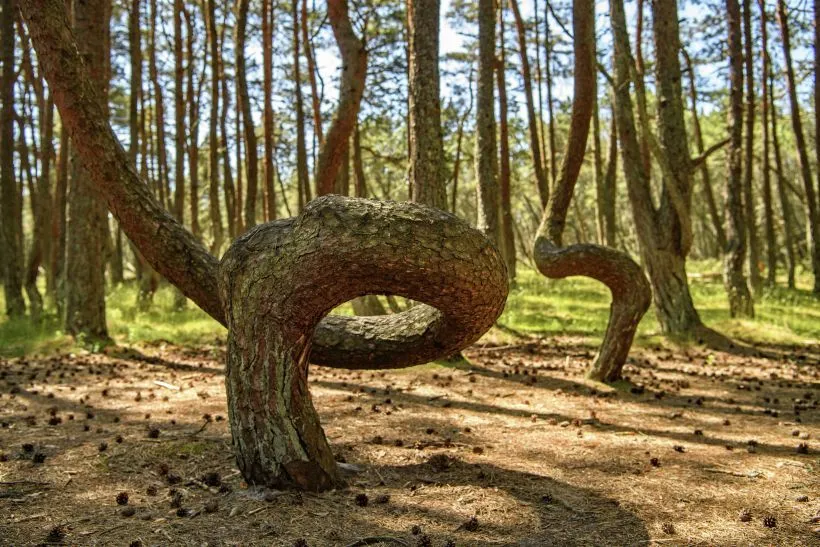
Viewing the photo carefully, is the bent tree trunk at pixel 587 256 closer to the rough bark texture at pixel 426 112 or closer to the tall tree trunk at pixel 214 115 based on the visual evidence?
the rough bark texture at pixel 426 112

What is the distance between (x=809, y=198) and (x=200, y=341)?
1596 cm

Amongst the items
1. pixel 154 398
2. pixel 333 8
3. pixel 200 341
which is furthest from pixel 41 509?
pixel 200 341

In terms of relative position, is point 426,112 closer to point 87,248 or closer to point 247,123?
point 247,123

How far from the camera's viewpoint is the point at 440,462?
4.32m

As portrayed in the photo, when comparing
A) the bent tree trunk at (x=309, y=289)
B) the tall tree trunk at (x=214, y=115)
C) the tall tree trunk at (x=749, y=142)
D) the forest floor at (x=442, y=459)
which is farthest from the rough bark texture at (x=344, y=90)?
the tall tree trunk at (x=749, y=142)

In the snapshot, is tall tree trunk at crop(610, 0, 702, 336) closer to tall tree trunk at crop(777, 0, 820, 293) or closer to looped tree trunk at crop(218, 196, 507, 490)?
looped tree trunk at crop(218, 196, 507, 490)

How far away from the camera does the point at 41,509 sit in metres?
3.40

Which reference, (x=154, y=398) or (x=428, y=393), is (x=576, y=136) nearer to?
(x=428, y=393)

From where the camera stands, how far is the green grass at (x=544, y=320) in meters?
11.0

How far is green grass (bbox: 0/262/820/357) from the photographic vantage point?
1095 centimetres

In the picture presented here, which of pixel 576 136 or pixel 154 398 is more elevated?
pixel 576 136

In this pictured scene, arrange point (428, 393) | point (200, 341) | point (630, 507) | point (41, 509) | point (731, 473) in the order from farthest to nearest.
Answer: point (200, 341) → point (428, 393) → point (731, 473) → point (630, 507) → point (41, 509)

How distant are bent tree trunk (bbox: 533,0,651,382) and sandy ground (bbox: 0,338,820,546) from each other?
601 mm

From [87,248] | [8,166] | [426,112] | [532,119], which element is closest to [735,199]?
[532,119]
